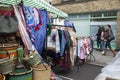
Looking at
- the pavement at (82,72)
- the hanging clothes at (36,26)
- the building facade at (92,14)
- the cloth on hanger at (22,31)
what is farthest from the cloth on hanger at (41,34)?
the building facade at (92,14)

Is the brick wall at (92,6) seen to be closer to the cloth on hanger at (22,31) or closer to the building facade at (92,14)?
the building facade at (92,14)

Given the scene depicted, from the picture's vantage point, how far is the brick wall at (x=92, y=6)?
12578 mm

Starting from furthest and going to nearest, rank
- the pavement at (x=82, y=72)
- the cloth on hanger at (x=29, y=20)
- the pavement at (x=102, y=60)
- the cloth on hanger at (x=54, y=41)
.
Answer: the pavement at (x=102, y=60) → the pavement at (x=82, y=72) → the cloth on hanger at (x=54, y=41) → the cloth on hanger at (x=29, y=20)

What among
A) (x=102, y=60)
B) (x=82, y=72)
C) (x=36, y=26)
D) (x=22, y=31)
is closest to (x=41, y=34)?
(x=36, y=26)

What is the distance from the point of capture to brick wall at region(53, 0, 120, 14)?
12578mm

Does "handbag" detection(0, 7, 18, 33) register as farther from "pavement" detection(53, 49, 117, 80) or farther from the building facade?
the building facade

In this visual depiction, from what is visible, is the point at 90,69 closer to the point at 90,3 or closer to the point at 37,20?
the point at 37,20

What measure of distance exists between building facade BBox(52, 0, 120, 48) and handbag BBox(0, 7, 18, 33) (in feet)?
30.2

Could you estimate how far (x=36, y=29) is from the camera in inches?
214

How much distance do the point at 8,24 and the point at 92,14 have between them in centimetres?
1002

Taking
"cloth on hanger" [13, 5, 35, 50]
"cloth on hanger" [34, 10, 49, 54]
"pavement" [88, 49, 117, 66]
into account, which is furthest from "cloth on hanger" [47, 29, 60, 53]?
"pavement" [88, 49, 117, 66]

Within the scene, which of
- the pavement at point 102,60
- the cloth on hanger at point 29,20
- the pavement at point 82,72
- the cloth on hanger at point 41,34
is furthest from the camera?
the pavement at point 102,60

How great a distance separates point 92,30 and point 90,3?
1.97 meters

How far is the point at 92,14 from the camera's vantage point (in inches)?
544
